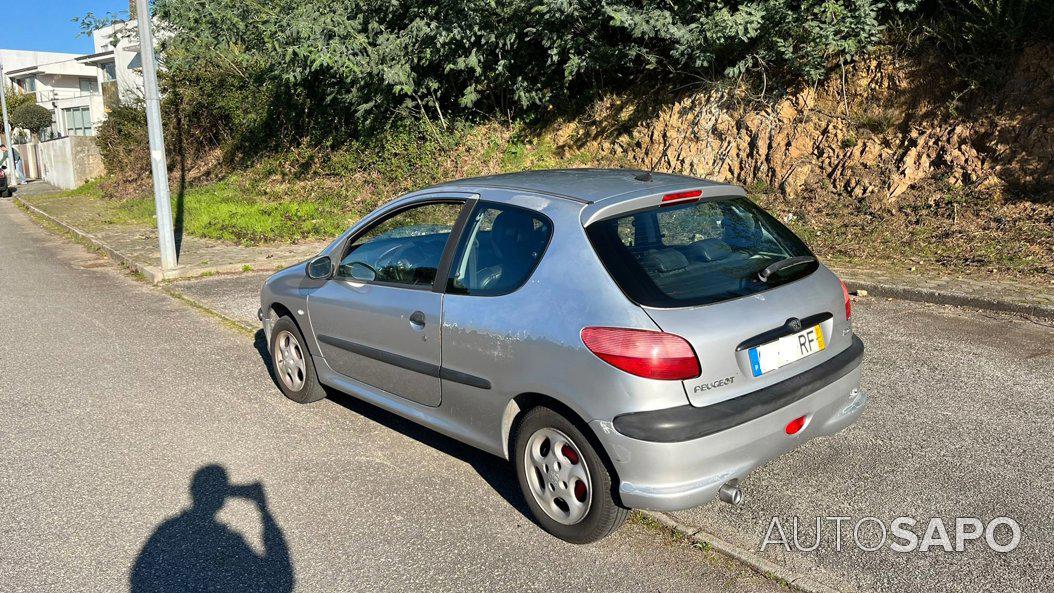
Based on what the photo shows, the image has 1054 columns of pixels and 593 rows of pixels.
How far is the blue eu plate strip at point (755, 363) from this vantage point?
3.35 m

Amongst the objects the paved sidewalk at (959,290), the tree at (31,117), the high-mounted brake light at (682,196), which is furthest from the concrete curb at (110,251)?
the tree at (31,117)

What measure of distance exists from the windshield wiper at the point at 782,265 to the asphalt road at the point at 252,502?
1281 millimetres

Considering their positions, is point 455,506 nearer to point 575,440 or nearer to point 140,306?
point 575,440

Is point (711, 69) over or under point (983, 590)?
over

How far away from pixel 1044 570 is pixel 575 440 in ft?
6.43

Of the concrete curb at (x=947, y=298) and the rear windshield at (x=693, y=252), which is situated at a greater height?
the rear windshield at (x=693, y=252)

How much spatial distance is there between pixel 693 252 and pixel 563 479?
3.97 feet

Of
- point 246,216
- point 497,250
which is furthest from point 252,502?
point 246,216

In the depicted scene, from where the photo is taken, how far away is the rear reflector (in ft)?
11.4

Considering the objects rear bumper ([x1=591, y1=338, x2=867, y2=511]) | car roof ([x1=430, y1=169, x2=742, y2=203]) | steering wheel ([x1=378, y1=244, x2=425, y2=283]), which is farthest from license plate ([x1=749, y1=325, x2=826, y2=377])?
steering wheel ([x1=378, y1=244, x2=425, y2=283])

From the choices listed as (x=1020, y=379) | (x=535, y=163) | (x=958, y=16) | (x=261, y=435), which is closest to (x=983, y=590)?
(x=1020, y=379)

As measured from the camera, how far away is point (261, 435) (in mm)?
5023

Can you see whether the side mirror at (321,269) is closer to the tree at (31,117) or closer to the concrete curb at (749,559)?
the concrete curb at (749,559)

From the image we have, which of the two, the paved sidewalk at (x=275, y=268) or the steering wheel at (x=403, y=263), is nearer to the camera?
the steering wheel at (x=403, y=263)
